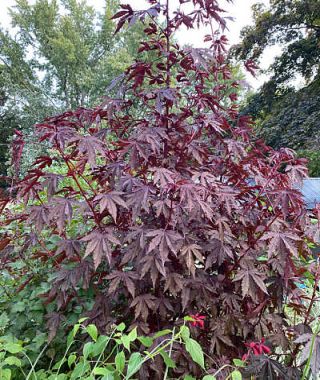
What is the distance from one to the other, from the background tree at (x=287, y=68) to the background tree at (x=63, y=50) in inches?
469

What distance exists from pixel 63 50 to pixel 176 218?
71.2 ft

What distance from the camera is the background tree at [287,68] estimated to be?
24.2ft

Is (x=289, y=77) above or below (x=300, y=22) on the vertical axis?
below

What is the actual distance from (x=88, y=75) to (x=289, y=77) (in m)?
14.1

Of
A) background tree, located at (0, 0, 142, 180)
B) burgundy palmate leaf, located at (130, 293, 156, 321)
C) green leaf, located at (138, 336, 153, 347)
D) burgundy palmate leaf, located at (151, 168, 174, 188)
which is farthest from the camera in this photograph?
background tree, located at (0, 0, 142, 180)

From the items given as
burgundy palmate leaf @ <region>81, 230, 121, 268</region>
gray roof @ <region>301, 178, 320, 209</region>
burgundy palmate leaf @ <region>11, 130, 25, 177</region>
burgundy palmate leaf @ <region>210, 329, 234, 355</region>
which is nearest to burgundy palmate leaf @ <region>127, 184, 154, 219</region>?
burgundy palmate leaf @ <region>81, 230, 121, 268</region>

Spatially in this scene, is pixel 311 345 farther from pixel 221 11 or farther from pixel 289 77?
pixel 289 77

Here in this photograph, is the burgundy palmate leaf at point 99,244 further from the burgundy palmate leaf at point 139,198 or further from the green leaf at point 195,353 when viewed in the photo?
the green leaf at point 195,353

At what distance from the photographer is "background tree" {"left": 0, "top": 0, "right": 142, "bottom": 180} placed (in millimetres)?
20609

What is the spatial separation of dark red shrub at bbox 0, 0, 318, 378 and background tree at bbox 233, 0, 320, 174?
5.92m

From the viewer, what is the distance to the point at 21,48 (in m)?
21.7

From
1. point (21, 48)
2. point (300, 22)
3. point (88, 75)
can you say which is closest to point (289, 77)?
point (300, 22)

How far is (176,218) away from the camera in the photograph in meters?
1.34

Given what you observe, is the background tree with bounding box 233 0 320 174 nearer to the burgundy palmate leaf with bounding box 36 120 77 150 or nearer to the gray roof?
the gray roof
